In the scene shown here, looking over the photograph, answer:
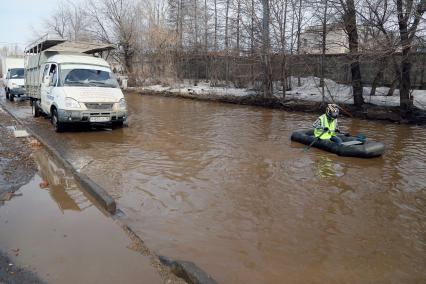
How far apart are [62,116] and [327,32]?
1352 cm

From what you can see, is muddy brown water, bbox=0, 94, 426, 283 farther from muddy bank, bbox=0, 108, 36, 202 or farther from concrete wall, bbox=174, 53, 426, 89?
concrete wall, bbox=174, 53, 426, 89

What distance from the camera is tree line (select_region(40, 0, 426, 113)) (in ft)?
52.6

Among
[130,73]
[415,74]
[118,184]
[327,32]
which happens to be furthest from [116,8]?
[118,184]

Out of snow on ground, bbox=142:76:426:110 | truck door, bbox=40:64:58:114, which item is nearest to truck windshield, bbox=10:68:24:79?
snow on ground, bbox=142:76:426:110

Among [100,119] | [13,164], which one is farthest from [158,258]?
[100,119]

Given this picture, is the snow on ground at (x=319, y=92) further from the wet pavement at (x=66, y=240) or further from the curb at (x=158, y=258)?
the wet pavement at (x=66, y=240)

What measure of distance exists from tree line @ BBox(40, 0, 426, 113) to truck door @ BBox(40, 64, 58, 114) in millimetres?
11513

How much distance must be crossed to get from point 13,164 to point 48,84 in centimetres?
545

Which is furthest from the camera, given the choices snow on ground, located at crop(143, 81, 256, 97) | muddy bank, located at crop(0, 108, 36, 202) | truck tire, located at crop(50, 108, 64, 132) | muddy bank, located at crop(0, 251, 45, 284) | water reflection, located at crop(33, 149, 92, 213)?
snow on ground, located at crop(143, 81, 256, 97)

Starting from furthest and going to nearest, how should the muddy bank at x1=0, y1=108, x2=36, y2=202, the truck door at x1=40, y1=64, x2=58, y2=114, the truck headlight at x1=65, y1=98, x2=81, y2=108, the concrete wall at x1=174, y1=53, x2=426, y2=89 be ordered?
the concrete wall at x1=174, y1=53, x2=426, y2=89, the truck door at x1=40, y1=64, x2=58, y2=114, the truck headlight at x1=65, y1=98, x2=81, y2=108, the muddy bank at x1=0, y1=108, x2=36, y2=202

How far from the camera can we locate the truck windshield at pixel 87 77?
12.3 meters

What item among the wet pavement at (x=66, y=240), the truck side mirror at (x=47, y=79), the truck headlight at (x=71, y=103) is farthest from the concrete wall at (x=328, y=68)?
the wet pavement at (x=66, y=240)

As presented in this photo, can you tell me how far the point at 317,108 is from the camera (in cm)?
1984

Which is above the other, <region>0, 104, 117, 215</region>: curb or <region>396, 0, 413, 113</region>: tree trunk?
<region>396, 0, 413, 113</region>: tree trunk
